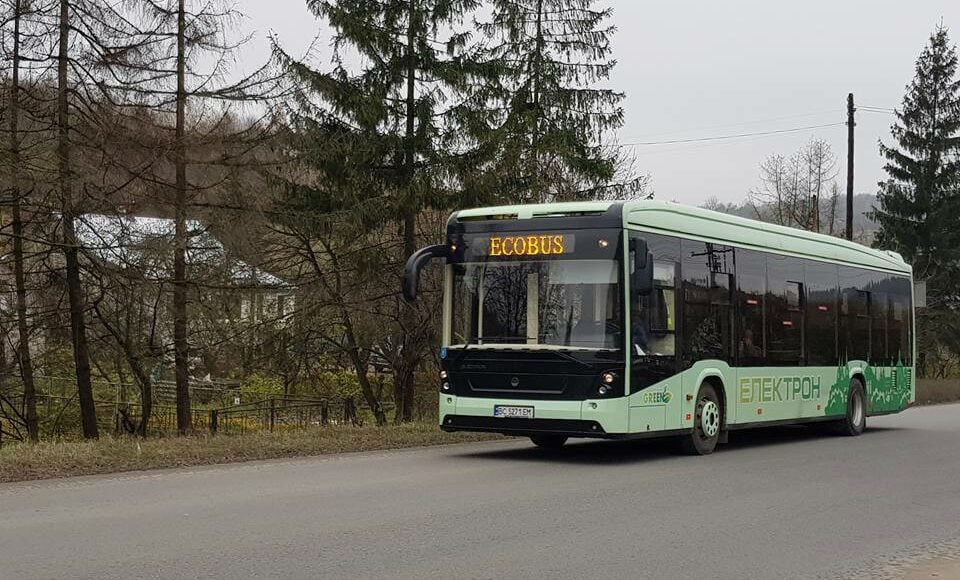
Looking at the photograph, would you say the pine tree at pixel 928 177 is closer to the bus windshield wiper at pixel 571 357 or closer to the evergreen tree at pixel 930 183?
the evergreen tree at pixel 930 183

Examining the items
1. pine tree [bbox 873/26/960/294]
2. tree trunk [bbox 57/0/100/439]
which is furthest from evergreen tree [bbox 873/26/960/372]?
tree trunk [bbox 57/0/100/439]

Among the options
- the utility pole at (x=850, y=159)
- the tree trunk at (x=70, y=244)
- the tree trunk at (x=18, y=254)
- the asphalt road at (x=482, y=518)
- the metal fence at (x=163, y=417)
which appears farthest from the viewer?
the utility pole at (x=850, y=159)

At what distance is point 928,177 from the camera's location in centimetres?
5375

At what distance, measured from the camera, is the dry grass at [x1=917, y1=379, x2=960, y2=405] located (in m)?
35.6

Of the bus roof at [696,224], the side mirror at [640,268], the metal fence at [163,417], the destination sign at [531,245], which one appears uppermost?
the bus roof at [696,224]

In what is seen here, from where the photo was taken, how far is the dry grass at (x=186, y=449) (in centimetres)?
1152

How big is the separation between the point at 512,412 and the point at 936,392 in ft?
91.9

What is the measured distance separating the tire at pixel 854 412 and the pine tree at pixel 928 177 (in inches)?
1428

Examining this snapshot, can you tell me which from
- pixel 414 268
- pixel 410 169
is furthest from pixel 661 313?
pixel 410 169

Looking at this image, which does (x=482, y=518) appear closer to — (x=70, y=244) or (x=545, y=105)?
(x=70, y=244)

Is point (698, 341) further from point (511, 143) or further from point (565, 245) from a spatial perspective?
point (511, 143)

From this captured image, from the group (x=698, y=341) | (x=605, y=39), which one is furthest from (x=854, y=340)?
(x=605, y=39)

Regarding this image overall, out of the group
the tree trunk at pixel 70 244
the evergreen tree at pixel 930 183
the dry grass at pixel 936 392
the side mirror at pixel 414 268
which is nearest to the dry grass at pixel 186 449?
the side mirror at pixel 414 268

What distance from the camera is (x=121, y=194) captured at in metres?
19.8
